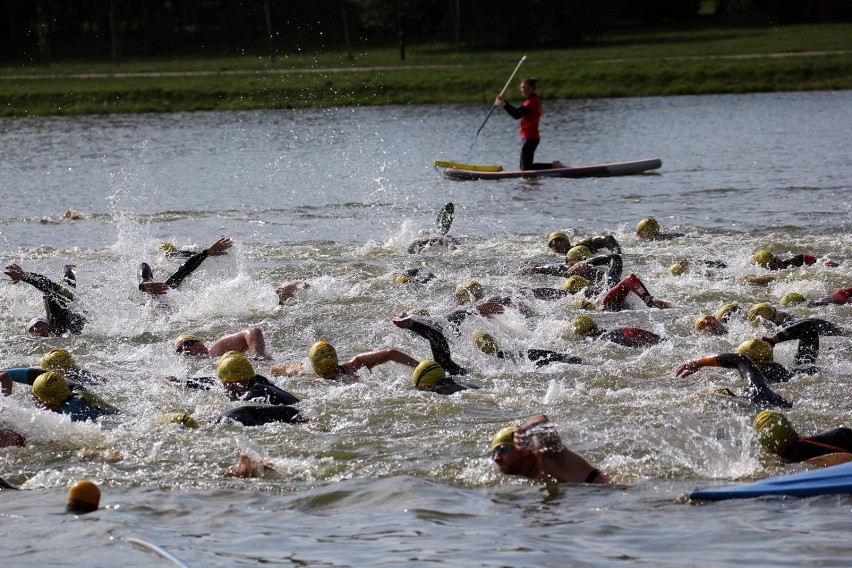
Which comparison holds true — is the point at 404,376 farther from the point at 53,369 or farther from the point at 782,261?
the point at 782,261

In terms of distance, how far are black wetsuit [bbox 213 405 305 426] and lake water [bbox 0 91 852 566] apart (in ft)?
0.29

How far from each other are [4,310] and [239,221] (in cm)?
740

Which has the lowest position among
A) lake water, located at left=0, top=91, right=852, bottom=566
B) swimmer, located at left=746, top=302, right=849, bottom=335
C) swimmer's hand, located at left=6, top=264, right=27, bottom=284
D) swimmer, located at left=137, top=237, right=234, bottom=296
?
lake water, located at left=0, top=91, right=852, bottom=566

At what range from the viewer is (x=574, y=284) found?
1391 cm

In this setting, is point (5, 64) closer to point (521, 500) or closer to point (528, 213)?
point (528, 213)

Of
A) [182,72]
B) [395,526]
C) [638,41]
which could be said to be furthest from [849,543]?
[638,41]

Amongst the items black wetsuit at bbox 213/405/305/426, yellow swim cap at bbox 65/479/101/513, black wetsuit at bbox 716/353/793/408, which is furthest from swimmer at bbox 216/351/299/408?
black wetsuit at bbox 716/353/793/408

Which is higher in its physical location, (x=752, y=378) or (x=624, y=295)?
(x=752, y=378)

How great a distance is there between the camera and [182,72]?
4681cm

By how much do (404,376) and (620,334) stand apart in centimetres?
210

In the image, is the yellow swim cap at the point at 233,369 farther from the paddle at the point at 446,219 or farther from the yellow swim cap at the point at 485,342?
the paddle at the point at 446,219

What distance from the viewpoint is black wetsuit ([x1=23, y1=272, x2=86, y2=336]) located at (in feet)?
42.8

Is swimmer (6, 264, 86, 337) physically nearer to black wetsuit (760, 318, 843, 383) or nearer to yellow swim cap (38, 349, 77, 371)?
yellow swim cap (38, 349, 77, 371)

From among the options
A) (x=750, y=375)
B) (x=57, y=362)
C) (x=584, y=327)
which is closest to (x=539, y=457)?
(x=750, y=375)
